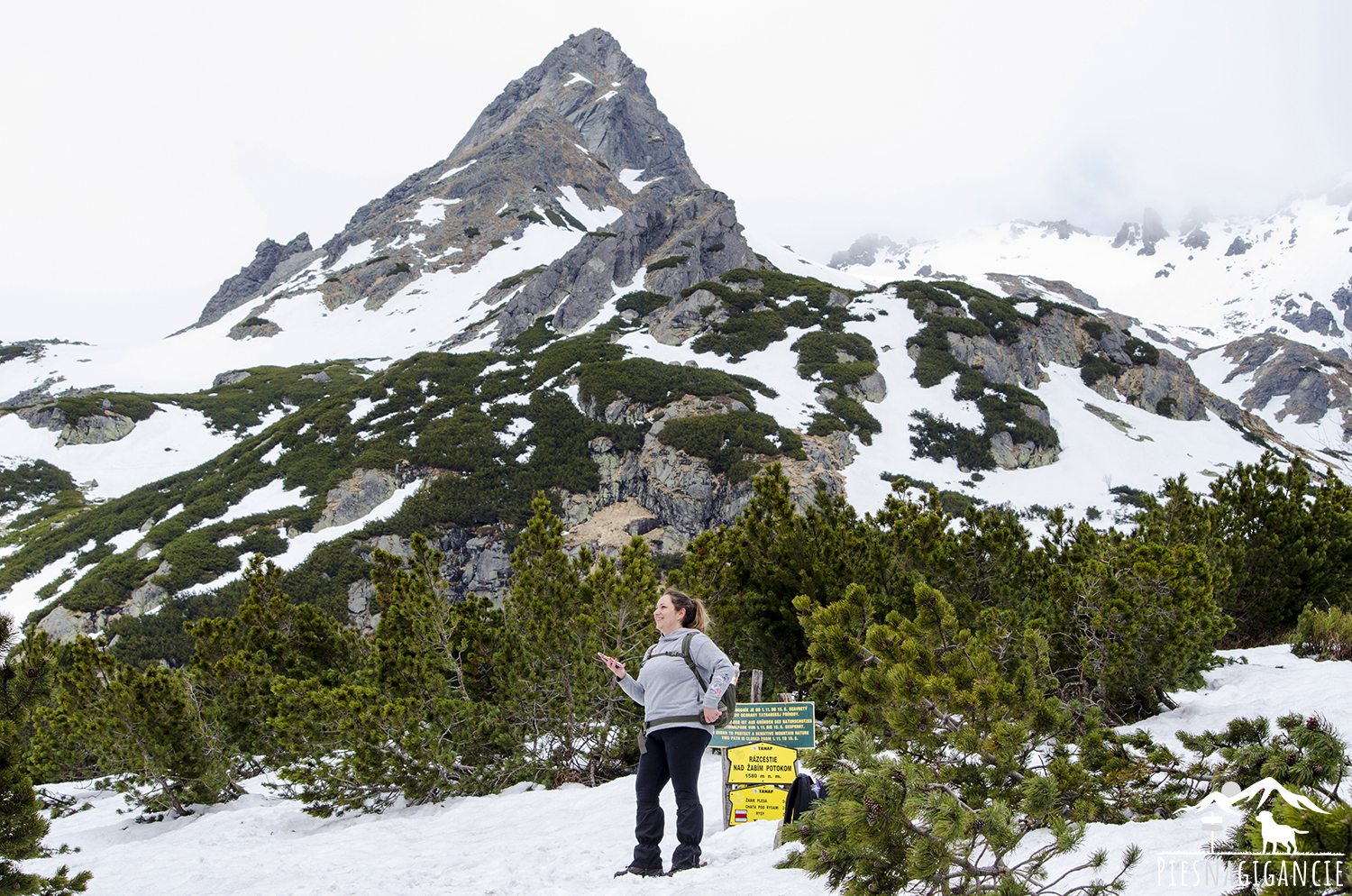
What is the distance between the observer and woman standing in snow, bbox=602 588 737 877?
357 centimetres

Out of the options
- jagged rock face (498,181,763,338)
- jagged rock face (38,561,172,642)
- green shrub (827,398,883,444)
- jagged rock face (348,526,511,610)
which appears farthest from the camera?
jagged rock face (498,181,763,338)

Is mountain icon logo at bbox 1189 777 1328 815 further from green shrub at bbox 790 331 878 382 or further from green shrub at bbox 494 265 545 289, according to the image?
green shrub at bbox 494 265 545 289

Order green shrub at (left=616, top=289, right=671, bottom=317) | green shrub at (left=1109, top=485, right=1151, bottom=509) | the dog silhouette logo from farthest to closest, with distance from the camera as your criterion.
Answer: green shrub at (left=616, top=289, right=671, bottom=317)
green shrub at (left=1109, top=485, right=1151, bottom=509)
the dog silhouette logo

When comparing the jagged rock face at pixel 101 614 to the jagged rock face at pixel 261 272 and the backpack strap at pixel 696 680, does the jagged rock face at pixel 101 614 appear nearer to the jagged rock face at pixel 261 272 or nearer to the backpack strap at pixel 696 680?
the backpack strap at pixel 696 680

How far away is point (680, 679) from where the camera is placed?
3.61 m

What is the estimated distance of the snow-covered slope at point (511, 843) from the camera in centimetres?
341

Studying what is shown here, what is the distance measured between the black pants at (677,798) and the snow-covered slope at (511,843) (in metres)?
0.14

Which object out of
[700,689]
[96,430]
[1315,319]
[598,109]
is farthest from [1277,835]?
[1315,319]

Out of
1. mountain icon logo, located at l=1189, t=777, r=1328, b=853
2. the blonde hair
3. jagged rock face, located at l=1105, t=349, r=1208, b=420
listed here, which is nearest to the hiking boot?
the blonde hair

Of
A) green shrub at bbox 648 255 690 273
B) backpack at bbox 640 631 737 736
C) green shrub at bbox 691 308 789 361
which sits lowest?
backpack at bbox 640 631 737 736

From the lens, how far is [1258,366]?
99062 millimetres

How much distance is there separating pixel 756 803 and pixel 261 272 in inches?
5074

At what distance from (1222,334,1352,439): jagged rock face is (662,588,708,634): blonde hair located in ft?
351

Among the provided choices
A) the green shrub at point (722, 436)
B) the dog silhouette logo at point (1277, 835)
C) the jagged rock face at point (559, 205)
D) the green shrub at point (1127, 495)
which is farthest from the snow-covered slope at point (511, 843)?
the jagged rock face at point (559, 205)
